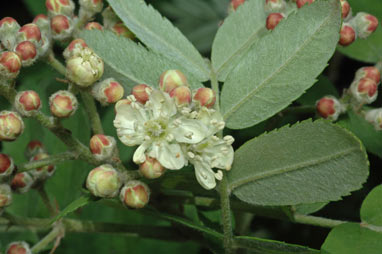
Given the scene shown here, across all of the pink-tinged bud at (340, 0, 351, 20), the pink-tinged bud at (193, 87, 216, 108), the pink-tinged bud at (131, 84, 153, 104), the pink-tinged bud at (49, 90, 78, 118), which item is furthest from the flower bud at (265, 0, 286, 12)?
the pink-tinged bud at (49, 90, 78, 118)

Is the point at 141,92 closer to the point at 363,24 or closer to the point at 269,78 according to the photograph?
the point at 269,78

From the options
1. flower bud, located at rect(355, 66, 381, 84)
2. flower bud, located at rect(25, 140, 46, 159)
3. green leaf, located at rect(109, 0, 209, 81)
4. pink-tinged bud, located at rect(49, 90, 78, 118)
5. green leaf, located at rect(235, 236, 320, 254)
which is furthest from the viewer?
flower bud, located at rect(25, 140, 46, 159)

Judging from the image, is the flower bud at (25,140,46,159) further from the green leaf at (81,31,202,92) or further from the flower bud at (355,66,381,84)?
the flower bud at (355,66,381,84)

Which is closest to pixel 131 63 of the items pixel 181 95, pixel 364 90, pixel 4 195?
pixel 181 95

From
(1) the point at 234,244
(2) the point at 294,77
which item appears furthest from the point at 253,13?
(1) the point at 234,244

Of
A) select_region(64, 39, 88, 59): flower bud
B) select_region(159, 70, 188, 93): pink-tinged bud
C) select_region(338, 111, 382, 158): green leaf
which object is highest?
select_region(64, 39, 88, 59): flower bud

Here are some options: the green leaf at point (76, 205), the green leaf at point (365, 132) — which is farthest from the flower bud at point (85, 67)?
the green leaf at point (365, 132)
